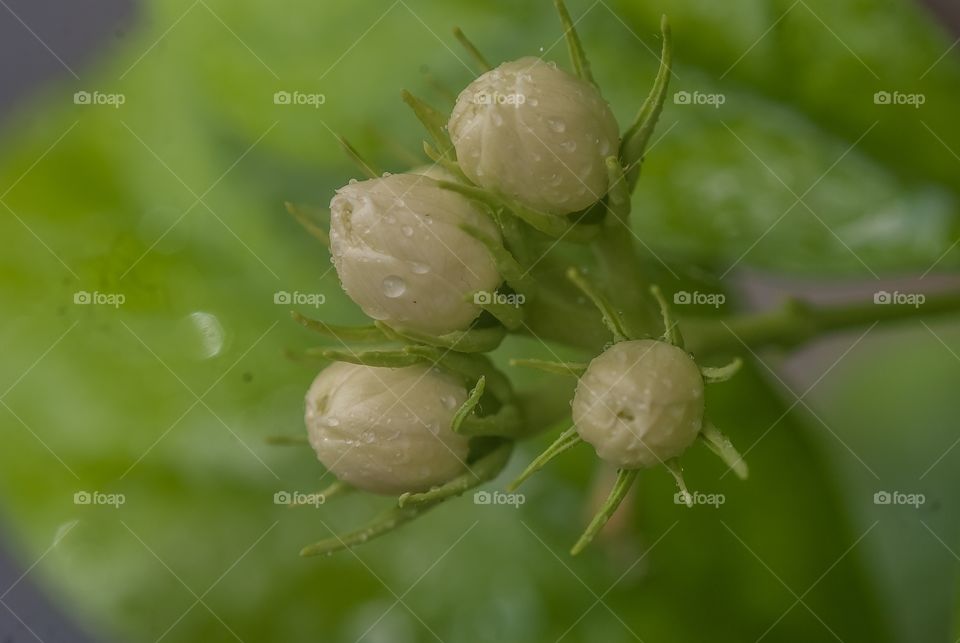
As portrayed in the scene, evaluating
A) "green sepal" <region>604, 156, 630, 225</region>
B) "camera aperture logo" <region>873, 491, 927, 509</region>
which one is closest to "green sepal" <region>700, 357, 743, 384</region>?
"green sepal" <region>604, 156, 630, 225</region>

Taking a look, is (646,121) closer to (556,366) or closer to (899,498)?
(556,366)

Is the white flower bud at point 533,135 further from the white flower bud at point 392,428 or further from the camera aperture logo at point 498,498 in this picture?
→ the camera aperture logo at point 498,498

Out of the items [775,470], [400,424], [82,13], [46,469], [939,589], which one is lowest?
[939,589]

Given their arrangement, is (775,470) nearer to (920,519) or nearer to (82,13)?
(920,519)

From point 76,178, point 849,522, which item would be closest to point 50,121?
point 76,178

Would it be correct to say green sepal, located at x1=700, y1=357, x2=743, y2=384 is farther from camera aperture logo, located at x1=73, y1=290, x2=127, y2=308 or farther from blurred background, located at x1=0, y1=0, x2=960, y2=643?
camera aperture logo, located at x1=73, y1=290, x2=127, y2=308

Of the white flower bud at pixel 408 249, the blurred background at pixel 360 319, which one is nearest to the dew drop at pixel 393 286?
the white flower bud at pixel 408 249
